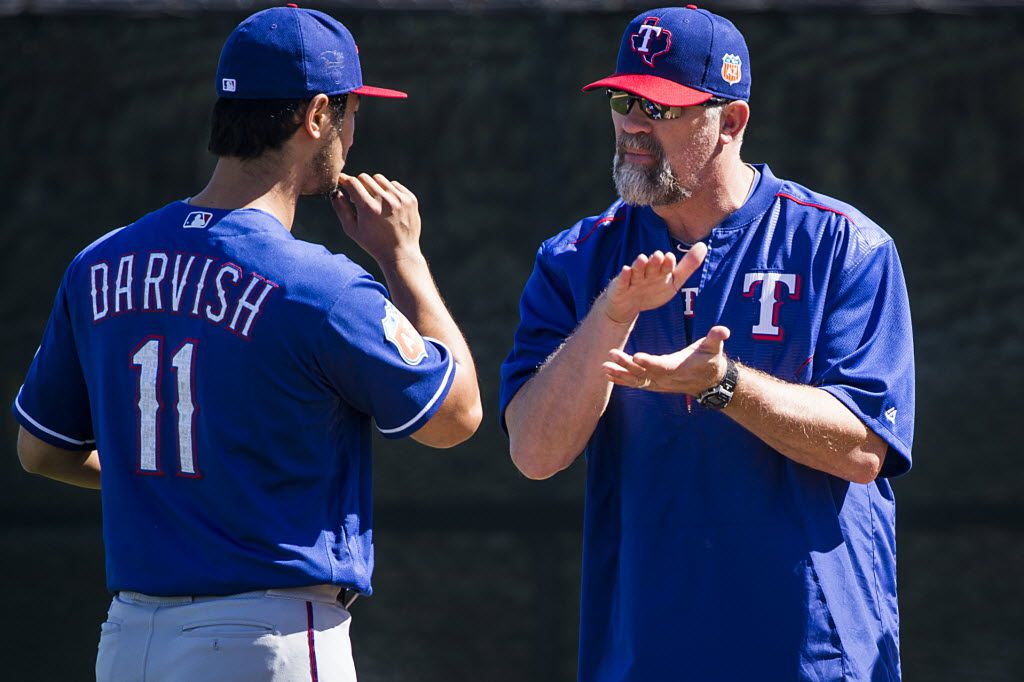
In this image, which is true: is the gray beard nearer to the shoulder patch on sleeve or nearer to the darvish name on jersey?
the shoulder patch on sleeve

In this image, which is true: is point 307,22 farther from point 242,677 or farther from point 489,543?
point 489,543

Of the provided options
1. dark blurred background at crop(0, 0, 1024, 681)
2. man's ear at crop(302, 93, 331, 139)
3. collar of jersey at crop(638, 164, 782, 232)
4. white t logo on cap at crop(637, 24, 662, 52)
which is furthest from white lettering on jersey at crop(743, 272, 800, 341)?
dark blurred background at crop(0, 0, 1024, 681)

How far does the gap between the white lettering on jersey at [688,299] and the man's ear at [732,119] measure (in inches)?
13.1

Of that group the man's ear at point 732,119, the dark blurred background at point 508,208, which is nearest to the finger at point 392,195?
the man's ear at point 732,119

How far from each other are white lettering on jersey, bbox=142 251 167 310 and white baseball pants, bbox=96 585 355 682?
508 millimetres

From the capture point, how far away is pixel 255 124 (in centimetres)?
239

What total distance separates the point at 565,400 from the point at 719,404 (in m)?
0.32

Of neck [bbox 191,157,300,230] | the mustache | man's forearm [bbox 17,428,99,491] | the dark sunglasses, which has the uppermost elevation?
the dark sunglasses

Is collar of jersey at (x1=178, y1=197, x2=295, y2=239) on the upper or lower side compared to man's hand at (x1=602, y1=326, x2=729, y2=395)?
upper

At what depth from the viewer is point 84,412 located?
2.55m

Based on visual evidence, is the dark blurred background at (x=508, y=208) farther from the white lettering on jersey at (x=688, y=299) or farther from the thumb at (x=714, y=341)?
the thumb at (x=714, y=341)

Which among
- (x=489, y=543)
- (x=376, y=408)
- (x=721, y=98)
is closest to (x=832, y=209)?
(x=721, y=98)

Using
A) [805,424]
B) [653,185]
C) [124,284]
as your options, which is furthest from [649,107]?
[124,284]

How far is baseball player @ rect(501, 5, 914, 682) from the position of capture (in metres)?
2.38
